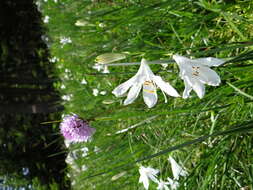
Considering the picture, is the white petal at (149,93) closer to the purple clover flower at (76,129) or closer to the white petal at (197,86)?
the white petal at (197,86)

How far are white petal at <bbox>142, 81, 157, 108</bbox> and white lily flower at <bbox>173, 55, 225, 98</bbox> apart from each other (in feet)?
0.32

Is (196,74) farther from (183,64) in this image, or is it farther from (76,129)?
(76,129)

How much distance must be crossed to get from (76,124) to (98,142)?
439 mm

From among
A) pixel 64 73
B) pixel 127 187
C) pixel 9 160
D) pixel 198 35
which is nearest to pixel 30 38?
pixel 64 73

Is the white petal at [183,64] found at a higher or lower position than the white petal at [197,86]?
higher

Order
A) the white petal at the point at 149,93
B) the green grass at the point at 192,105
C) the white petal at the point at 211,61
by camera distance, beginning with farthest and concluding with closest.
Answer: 1. the green grass at the point at 192,105
2. the white petal at the point at 149,93
3. the white petal at the point at 211,61

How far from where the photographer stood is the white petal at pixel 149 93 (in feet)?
2.39

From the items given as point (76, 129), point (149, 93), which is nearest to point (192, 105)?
point (149, 93)

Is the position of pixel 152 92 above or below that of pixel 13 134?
above

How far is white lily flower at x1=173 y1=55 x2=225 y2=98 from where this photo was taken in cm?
A: 63

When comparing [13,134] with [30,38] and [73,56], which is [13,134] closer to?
[30,38]

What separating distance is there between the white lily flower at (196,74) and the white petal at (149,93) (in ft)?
0.32

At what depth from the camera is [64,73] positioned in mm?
3527

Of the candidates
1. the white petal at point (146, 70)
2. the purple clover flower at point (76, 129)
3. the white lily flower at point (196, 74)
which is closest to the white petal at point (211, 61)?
the white lily flower at point (196, 74)
